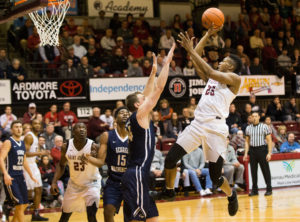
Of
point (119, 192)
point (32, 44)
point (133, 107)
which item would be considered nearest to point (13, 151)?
point (119, 192)

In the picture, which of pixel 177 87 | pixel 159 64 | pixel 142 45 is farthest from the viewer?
pixel 142 45

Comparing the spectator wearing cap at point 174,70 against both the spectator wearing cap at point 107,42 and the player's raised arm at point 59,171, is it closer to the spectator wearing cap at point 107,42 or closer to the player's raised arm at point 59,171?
the spectator wearing cap at point 107,42

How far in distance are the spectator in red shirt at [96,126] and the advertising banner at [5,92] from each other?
86.3 inches

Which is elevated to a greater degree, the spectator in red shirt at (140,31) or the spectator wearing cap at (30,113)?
the spectator in red shirt at (140,31)

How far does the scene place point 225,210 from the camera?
10.6 meters

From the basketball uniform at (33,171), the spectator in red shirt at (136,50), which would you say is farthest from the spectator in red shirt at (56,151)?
the spectator in red shirt at (136,50)

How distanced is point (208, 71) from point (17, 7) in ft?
12.2

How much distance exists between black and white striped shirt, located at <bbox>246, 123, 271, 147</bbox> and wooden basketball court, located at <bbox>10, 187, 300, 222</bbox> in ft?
4.01

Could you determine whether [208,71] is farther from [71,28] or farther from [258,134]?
[71,28]

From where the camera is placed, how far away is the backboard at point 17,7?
317 inches

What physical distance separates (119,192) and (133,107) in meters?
1.41

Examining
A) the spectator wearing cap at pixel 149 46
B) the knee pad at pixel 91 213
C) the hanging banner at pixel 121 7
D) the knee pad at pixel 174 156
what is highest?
the hanging banner at pixel 121 7

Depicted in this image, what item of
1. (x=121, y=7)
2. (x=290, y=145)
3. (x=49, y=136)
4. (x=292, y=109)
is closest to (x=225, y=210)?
(x=49, y=136)

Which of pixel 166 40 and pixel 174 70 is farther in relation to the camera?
pixel 166 40
